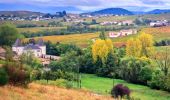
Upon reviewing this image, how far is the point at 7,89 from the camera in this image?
71.4ft

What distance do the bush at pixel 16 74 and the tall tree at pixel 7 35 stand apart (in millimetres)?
59381

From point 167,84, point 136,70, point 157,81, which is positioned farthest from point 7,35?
point 167,84

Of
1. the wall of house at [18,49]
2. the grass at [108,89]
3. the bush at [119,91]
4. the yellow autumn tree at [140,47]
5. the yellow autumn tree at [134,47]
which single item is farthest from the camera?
the wall of house at [18,49]

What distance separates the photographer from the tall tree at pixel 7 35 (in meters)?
82.7

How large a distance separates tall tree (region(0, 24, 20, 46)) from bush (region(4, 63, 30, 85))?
59.4 meters

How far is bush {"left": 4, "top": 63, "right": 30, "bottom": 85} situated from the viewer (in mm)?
23516

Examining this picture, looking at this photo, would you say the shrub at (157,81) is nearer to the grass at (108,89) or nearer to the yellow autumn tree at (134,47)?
the grass at (108,89)

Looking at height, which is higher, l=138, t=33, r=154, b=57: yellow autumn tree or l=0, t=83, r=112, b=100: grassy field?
l=0, t=83, r=112, b=100: grassy field

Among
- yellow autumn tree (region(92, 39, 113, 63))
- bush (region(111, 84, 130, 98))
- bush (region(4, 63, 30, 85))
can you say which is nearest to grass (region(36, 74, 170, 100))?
yellow autumn tree (region(92, 39, 113, 63))

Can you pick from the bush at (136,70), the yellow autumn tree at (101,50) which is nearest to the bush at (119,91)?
the bush at (136,70)

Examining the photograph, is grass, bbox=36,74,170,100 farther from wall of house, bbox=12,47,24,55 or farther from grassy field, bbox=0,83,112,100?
wall of house, bbox=12,47,24,55

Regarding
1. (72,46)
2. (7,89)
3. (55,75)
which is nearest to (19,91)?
(7,89)

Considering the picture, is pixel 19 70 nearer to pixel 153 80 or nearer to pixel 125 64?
pixel 153 80

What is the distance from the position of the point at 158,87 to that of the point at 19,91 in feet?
114
